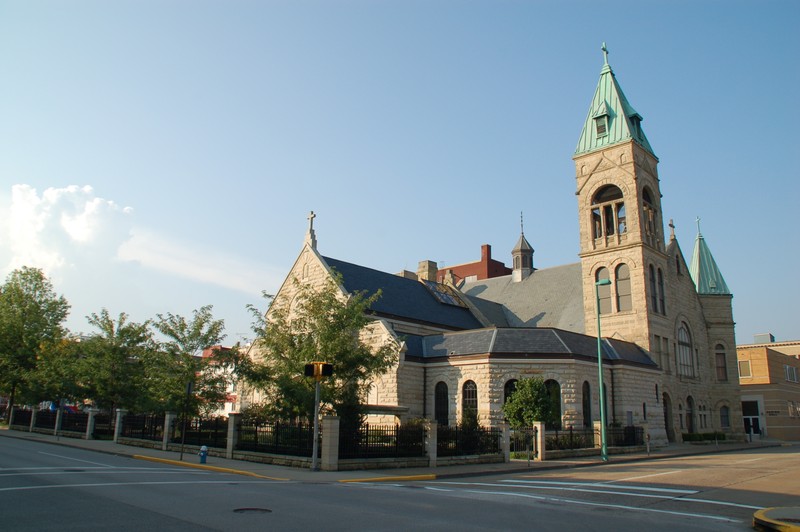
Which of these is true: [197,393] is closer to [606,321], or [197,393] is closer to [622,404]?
[622,404]

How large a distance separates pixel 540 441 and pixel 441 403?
8591mm

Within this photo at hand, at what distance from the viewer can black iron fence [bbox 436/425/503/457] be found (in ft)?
77.5

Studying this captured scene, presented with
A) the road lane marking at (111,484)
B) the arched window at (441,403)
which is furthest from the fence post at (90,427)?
the road lane marking at (111,484)

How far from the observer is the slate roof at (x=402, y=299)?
38.3 metres

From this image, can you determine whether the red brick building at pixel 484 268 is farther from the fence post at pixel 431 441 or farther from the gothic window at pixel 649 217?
the fence post at pixel 431 441

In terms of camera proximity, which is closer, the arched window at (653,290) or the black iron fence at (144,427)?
the black iron fence at (144,427)

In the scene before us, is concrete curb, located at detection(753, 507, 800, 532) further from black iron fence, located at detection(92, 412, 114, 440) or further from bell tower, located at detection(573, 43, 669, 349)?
black iron fence, located at detection(92, 412, 114, 440)

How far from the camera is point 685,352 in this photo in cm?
4550

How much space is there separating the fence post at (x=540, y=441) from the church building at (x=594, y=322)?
4.32 metres

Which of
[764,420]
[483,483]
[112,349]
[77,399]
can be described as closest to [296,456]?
[483,483]

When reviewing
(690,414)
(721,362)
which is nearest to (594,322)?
(690,414)

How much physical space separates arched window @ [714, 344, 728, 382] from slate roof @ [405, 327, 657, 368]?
58.4ft

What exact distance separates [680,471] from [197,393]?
22692 mm

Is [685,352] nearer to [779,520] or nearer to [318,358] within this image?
[318,358]
